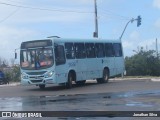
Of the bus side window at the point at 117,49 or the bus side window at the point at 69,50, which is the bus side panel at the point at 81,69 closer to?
the bus side window at the point at 69,50

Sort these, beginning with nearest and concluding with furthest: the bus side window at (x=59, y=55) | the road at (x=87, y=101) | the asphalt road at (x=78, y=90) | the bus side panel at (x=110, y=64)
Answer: the road at (x=87, y=101) < the asphalt road at (x=78, y=90) < the bus side window at (x=59, y=55) < the bus side panel at (x=110, y=64)

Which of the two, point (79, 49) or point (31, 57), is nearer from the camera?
point (31, 57)

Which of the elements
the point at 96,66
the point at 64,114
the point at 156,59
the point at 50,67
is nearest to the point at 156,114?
the point at 64,114

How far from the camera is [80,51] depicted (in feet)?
94.8

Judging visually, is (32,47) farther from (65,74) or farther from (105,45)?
(105,45)

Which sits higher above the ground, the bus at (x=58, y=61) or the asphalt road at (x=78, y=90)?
the bus at (x=58, y=61)

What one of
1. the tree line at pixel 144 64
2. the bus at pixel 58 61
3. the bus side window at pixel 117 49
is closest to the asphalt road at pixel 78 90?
the bus at pixel 58 61

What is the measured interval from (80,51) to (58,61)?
116 inches

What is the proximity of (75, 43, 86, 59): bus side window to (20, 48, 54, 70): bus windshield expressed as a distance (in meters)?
2.77

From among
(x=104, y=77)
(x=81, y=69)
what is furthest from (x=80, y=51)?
(x=104, y=77)

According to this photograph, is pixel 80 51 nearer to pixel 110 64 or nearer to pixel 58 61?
pixel 58 61

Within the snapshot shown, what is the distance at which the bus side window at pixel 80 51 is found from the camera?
93.4 ft

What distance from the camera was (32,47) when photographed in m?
26.6

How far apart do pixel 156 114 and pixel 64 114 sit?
51.6 inches
